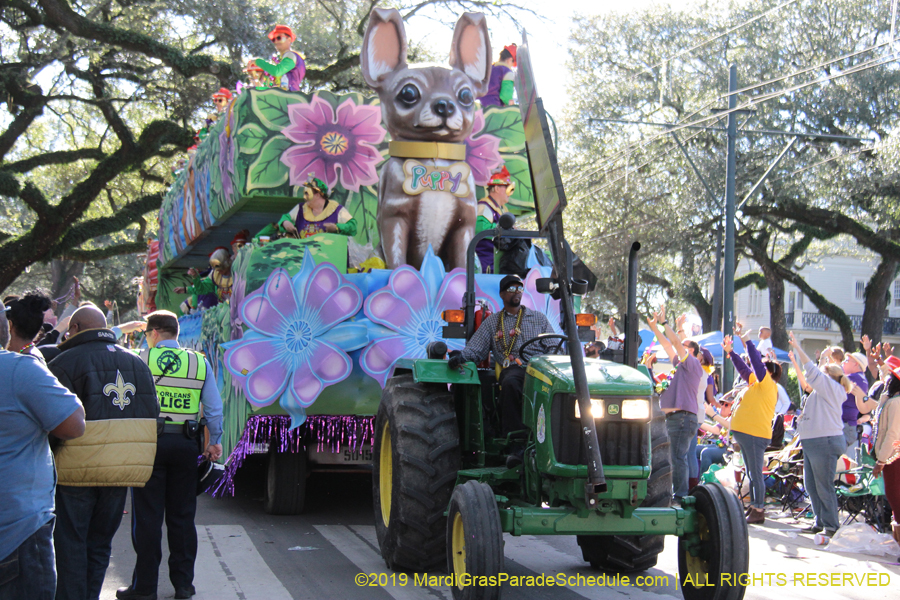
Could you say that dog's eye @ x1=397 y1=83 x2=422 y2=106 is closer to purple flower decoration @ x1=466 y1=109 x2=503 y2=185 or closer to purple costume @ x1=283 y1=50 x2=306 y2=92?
purple flower decoration @ x1=466 y1=109 x2=503 y2=185

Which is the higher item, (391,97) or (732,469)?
(391,97)

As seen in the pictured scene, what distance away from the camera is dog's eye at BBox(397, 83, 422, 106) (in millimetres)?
9188

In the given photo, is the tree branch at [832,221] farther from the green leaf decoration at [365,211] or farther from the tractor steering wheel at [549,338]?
the tractor steering wheel at [549,338]

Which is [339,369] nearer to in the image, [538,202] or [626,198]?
[538,202]

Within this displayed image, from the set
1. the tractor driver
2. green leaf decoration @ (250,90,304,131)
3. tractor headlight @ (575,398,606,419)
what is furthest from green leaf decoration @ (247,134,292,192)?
tractor headlight @ (575,398,606,419)

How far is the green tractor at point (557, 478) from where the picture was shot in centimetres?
475

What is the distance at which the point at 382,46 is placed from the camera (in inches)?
368

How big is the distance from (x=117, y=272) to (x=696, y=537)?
132ft

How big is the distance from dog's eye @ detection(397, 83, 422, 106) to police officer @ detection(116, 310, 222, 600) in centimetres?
443

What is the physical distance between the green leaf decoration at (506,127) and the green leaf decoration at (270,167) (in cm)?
249

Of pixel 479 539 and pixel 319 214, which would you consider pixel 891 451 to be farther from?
pixel 319 214

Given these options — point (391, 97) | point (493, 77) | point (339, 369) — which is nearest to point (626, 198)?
point (493, 77)

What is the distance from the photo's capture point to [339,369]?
308 inches

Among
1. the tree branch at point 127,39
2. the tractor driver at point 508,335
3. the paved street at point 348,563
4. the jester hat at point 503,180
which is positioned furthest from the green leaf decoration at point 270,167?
the tree branch at point 127,39
